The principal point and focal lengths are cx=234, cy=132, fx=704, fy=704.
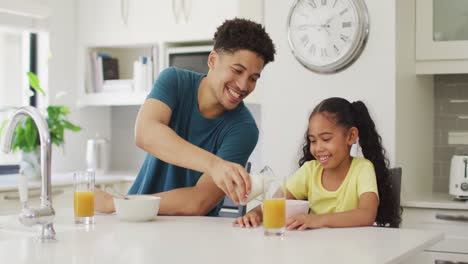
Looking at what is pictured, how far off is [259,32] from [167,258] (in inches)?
38.6

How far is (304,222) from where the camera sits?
6.59 feet

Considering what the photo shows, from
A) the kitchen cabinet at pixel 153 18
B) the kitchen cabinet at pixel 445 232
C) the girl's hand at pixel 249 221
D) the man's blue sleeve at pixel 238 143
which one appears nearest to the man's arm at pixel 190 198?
the man's blue sleeve at pixel 238 143

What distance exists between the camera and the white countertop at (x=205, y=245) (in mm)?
1520

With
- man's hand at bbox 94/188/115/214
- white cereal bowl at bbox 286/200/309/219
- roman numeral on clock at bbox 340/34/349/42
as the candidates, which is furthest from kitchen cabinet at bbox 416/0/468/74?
man's hand at bbox 94/188/115/214

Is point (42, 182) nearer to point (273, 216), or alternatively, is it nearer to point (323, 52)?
point (273, 216)

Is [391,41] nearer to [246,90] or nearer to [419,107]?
[419,107]

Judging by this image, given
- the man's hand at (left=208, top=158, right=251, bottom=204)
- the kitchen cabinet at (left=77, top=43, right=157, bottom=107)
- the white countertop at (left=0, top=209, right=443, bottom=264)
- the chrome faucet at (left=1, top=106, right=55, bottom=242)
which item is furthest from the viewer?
the kitchen cabinet at (left=77, top=43, right=157, bottom=107)

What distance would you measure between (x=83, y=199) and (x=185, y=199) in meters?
0.34

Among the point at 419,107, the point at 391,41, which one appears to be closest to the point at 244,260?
the point at 391,41

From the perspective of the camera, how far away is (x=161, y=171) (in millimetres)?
2426

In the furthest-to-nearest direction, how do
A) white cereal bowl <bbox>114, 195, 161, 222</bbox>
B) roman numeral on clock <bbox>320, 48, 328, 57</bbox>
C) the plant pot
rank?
1. the plant pot
2. roman numeral on clock <bbox>320, 48, 328, 57</bbox>
3. white cereal bowl <bbox>114, 195, 161, 222</bbox>

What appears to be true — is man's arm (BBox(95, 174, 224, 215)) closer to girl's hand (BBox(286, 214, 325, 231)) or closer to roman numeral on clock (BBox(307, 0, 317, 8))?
girl's hand (BBox(286, 214, 325, 231))

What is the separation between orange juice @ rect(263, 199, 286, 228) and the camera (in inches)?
73.8

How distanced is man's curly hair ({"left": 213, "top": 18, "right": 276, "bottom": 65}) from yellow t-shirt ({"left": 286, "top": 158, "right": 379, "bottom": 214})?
0.46 meters
